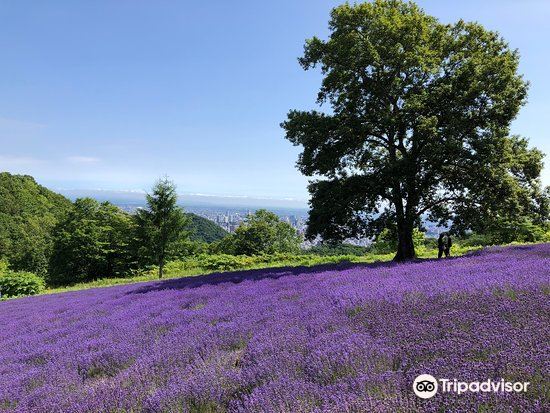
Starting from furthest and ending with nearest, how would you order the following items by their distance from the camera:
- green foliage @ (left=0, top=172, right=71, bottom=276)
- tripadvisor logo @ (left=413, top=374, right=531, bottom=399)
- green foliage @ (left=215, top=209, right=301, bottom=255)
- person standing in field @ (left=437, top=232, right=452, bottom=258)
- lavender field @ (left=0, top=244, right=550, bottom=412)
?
green foliage @ (left=0, top=172, right=71, bottom=276)
green foliage @ (left=215, top=209, right=301, bottom=255)
person standing in field @ (left=437, top=232, right=452, bottom=258)
lavender field @ (left=0, top=244, right=550, bottom=412)
tripadvisor logo @ (left=413, top=374, right=531, bottom=399)

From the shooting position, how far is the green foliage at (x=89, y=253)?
160 ft

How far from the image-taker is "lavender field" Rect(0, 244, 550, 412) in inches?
113

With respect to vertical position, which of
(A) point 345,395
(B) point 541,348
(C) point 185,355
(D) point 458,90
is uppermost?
(D) point 458,90

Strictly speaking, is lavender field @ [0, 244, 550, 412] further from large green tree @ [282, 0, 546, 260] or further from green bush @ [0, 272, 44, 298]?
green bush @ [0, 272, 44, 298]

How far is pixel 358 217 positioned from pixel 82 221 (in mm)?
47474

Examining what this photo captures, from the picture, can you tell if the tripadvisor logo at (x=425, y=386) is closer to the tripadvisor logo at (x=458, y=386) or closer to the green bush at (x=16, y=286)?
the tripadvisor logo at (x=458, y=386)

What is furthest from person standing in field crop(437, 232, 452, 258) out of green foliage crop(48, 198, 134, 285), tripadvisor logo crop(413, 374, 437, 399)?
green foliage crop(48, 198, 134, 285)

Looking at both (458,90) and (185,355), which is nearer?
(185,355)

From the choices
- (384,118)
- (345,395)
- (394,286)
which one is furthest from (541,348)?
(384,118)

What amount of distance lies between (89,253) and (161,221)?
1034 inches

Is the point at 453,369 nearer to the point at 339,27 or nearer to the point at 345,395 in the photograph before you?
the point at 345,395

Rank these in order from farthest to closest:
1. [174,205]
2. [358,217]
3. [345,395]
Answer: [174,205] → [358,217] → [345,395]

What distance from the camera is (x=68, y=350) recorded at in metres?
6.48

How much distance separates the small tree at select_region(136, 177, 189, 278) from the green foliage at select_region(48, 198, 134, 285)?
20500mm
